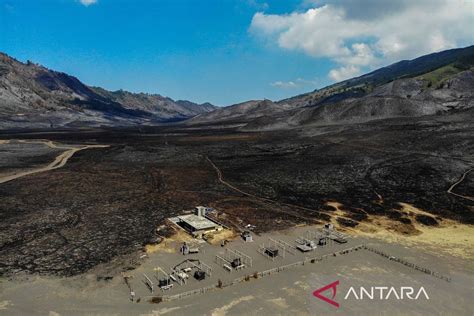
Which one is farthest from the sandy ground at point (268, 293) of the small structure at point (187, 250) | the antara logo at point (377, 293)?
the small structure at point (187, 250)

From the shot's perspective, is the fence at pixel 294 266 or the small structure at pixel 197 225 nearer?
the fence at pixel 294 266

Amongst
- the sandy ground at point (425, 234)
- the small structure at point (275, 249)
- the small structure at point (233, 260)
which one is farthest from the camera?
the sandy ground at point (425, 234)

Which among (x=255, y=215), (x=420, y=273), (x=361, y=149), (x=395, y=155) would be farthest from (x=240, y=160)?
(x=420, y=273)

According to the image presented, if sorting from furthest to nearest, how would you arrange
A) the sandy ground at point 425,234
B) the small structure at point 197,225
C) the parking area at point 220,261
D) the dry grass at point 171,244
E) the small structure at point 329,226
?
the small structure at point 329,226
the small structure at point 197,225
the sandy ground at point 425,234
the dry grass at point 171,244
the parking area at point 220,261

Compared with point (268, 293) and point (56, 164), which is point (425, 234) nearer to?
point (268, 293)

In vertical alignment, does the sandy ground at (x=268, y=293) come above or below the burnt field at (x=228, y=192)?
below

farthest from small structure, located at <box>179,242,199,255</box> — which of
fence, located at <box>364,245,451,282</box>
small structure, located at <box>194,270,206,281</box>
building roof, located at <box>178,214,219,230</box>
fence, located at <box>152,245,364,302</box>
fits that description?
fence, located at <box>364,245,451,282</box>

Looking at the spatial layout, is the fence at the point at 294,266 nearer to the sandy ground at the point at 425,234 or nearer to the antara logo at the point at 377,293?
the antara logo at the point at 377,293
